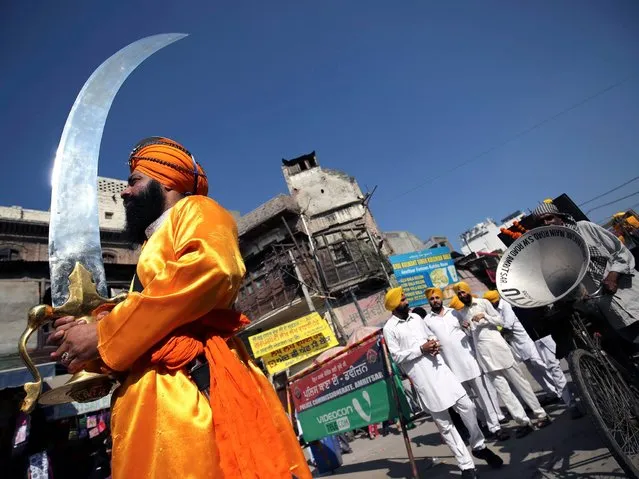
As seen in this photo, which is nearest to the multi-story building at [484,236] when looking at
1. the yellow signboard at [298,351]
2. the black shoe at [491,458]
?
the yellow signboard at [298,351]

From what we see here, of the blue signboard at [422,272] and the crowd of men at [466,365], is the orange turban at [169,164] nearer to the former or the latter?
the crowd of men at [466,365]

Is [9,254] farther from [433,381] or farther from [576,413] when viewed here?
[576,413]

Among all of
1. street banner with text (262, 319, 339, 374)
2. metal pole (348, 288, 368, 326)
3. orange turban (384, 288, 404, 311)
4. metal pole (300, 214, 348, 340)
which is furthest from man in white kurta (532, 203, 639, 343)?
metal pole (348, 288, 368, 326)

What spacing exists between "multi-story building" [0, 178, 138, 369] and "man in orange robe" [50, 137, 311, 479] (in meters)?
10.2

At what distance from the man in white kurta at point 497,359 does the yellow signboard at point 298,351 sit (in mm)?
7433

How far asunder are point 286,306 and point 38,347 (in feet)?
31.7

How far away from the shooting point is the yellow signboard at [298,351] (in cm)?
1219

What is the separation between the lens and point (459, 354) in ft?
16.2

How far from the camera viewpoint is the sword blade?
146cm

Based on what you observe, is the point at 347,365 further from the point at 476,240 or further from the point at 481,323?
the point at 476,240

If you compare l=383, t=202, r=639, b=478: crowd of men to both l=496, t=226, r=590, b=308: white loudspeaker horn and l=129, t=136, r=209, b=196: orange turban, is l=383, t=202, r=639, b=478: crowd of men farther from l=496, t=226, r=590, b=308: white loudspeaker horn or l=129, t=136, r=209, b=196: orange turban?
l=129, t=136, r=209, b=196: orange turban

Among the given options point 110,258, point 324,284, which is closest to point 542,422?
point 324,284

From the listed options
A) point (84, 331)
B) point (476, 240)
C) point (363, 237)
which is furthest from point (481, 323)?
point (476, 240)

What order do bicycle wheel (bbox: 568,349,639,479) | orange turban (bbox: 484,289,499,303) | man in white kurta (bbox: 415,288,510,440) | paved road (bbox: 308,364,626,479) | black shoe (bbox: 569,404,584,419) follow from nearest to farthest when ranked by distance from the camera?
bicycle wheel (bbox: 568,349,639,479)
paved road (bbox: 308,364,626,479)
black shoe (bbox: 569,404,584,419)
man in white kurta (bbox: 415,288,510,440)
orange turban (bbox: 484,289,499,303)
